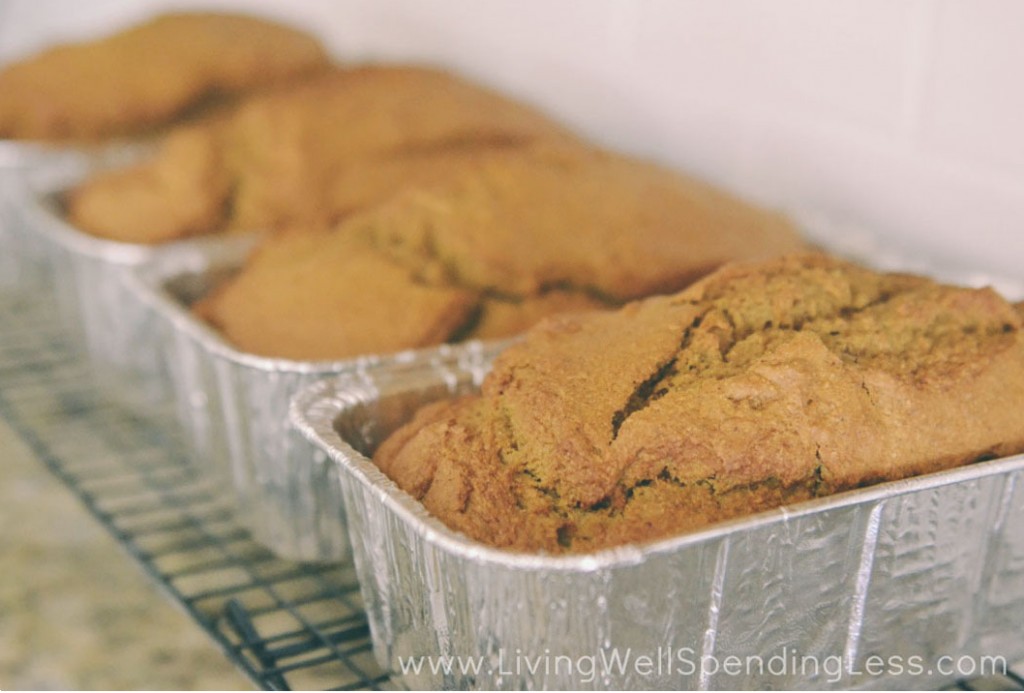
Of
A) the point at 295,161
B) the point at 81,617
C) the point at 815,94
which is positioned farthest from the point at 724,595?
the point at 295,161

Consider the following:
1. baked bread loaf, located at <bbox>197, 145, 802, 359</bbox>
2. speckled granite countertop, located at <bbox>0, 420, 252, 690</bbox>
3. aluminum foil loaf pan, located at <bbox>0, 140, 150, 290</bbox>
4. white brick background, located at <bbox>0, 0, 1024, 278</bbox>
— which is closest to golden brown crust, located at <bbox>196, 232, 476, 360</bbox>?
baked bread loaf, located at <bbox>197, 145, 802, 359</bbox>

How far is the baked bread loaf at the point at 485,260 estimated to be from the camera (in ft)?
3.78

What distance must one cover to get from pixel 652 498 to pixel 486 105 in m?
0.98

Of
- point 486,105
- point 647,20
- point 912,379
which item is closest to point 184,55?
point 486,105

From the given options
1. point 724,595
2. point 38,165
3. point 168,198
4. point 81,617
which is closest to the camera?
point 724,595

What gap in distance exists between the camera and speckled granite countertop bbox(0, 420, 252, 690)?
3.24 feet

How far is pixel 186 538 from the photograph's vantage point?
1.21 metres

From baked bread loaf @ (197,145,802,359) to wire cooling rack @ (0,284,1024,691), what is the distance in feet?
0.70

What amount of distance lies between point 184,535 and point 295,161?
22.7 inches

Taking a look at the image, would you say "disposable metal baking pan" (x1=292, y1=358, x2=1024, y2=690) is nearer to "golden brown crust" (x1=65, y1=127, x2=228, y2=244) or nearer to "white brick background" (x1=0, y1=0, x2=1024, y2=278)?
"white brick background" (x1=0, y1=0, x2=1024, y2=278)

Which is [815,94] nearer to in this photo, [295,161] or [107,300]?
[295,161]

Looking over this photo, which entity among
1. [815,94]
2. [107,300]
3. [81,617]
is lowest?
[81,617]

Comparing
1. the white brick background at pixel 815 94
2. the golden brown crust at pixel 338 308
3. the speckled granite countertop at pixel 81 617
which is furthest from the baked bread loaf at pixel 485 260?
the speckled granite countertop at pixel 81 617

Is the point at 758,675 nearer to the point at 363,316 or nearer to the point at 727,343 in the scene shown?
the point at 727,343
